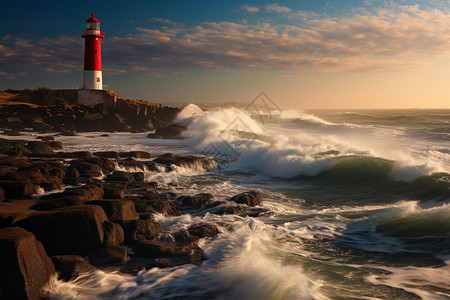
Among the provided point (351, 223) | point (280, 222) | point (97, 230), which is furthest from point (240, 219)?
point (97, 230)

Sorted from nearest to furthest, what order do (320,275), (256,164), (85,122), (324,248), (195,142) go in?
(320,275) → (324,248) → (256,164) → (195,142) → (85,122)

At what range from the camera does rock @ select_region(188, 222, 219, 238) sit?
5.88 m

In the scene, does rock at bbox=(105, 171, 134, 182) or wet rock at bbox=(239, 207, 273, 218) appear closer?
wet rock at bbox=(239, 207, 273, 218)

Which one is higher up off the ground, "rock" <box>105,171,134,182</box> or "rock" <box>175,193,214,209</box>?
"rock" <box>105,171,134,182</box>

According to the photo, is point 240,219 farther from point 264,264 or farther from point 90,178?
point 90,178

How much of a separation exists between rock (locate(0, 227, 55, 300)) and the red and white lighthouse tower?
28207 mm

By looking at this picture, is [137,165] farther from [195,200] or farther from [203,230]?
[203,230]

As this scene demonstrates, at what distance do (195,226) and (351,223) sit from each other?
9.71 feet

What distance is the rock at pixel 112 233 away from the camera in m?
5.02

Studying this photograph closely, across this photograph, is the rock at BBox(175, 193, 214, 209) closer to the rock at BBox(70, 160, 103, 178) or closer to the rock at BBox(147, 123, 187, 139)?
the rock at BBox(70, 160, 103, 178)

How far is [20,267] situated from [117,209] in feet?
6.81

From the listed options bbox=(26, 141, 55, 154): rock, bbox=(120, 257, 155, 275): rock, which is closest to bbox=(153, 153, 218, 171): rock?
bbox=(26, 141, 55, 154): rock

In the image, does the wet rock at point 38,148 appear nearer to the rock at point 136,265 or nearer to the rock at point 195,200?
the rock at point 195,200

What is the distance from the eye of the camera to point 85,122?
27.4 m
